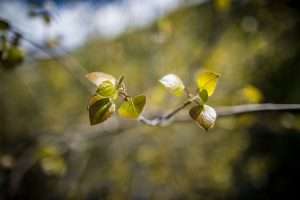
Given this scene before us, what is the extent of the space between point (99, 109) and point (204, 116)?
0.61 ft

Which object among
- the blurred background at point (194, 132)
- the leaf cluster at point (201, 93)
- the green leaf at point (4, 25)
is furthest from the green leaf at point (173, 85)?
the blurred background at point (194, 132)

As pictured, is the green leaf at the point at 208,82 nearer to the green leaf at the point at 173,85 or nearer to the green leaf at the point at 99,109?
the green leaf at the point at 173,85

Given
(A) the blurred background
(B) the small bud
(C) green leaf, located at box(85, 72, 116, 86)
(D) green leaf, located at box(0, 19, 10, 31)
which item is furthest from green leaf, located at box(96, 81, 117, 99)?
(A) the blurred background

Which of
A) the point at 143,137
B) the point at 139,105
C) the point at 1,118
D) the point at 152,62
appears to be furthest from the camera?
the point at 1,118

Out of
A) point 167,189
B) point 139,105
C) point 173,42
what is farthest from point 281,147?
point 139,105

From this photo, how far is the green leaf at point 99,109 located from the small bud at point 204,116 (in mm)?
148

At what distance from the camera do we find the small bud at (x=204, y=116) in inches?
20.2

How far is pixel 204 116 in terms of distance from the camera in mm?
523

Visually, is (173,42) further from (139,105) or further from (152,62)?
(139,105)

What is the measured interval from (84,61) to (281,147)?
3.02 m

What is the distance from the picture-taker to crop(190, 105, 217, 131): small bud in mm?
513

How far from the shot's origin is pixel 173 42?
3129mm

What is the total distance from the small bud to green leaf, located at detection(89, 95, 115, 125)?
0.48 feet

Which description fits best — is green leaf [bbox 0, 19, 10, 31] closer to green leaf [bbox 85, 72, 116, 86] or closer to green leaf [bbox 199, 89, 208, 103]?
green leaf [bbox 85, 72, 116, 86]
